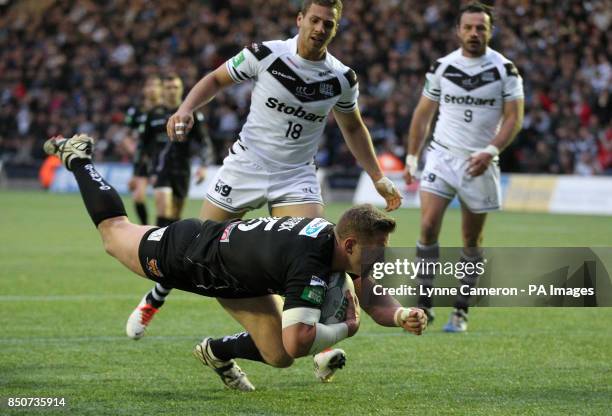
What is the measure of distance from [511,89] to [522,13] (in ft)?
60.0

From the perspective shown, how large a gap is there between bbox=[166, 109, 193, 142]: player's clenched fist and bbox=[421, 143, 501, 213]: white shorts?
9.88ft

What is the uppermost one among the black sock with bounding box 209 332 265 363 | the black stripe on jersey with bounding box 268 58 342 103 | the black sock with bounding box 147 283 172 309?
the black stripe on jersey with bounding box 268 58 342 103

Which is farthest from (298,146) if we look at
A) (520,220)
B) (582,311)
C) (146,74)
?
(146,74)

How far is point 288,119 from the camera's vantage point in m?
7.35

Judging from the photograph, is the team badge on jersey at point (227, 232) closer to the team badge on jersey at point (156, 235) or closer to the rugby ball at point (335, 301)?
the team badge on jersey at point (156, 235)

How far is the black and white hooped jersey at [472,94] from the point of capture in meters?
9.00

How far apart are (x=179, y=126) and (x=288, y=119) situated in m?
0.93

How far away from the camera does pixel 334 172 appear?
87.3ft

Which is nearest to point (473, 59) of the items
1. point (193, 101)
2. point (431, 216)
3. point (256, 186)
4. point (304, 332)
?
point (431, 216)

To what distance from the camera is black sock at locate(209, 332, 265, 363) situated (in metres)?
6.23

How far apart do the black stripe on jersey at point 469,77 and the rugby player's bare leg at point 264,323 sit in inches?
140

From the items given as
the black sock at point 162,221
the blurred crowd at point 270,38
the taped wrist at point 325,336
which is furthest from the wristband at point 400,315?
the blurred crowd at point 270,38

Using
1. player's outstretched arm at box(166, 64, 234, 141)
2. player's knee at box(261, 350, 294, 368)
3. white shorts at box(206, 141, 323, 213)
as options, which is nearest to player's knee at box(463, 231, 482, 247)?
white shorts at box(206, 141, 323, 213)

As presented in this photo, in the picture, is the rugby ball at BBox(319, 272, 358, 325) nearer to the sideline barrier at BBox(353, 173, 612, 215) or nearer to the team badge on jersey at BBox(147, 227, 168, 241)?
the team badge on jersey at BBox(147, 227, 168, 241)
